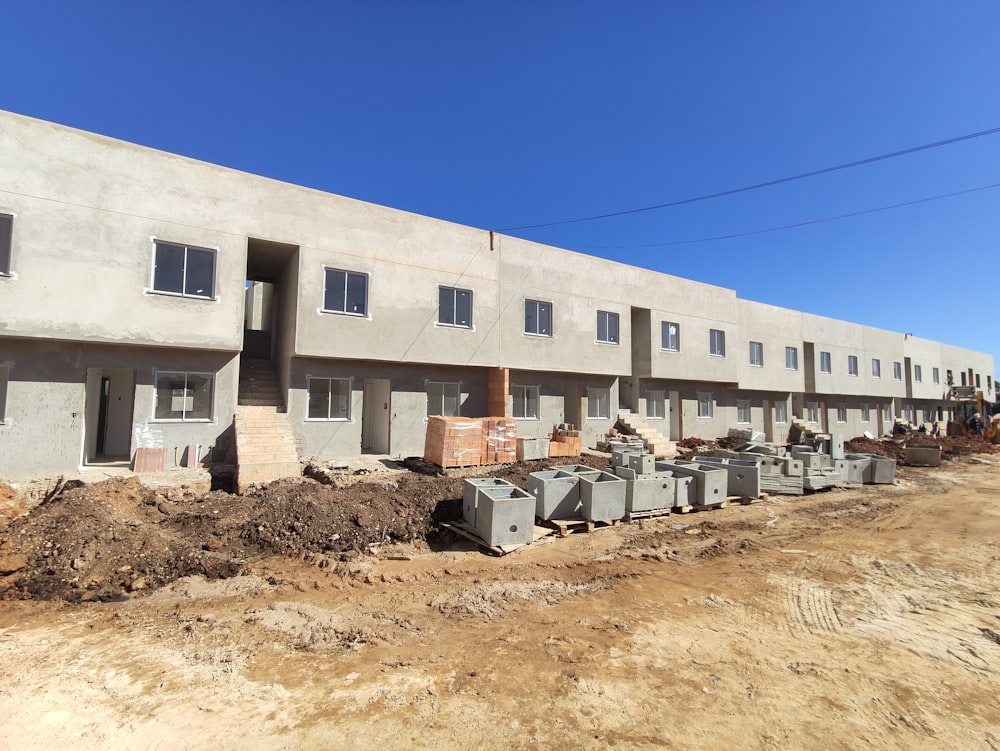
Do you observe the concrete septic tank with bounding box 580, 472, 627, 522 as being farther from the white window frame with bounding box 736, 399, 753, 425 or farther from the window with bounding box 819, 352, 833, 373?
the window with bounding box 819, 352, 833, 373

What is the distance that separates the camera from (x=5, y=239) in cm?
1121

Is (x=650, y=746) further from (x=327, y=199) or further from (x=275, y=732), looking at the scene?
(x=327, y=199)

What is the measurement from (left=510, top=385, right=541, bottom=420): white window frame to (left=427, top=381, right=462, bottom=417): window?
2541mm

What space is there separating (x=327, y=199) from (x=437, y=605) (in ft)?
43.5

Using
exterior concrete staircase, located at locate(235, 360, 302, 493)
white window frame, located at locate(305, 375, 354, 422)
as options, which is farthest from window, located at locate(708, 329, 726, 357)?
exterior concrete staircase, located at locate(235, 360, 302, 493)

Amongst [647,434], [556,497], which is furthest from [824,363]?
[556,497]

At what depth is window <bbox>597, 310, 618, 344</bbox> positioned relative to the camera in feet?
70.6

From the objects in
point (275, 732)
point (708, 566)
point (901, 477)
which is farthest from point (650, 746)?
point (901, 477)

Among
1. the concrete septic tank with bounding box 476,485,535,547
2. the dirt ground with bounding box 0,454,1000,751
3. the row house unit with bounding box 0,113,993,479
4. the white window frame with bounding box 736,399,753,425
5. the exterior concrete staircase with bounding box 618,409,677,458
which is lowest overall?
the dirt ground with bounding box 0,454,1000,751

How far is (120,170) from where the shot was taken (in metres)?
12.4

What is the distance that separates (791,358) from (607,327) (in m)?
16.4

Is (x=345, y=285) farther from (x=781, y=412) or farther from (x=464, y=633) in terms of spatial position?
(x=781, y=412)

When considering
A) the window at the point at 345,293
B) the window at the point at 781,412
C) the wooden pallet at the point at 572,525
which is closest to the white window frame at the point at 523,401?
the window at the point at 345,293

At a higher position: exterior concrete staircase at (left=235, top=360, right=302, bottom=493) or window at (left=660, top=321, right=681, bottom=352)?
window at (left=660, top=321, right=681, bottom=352)
